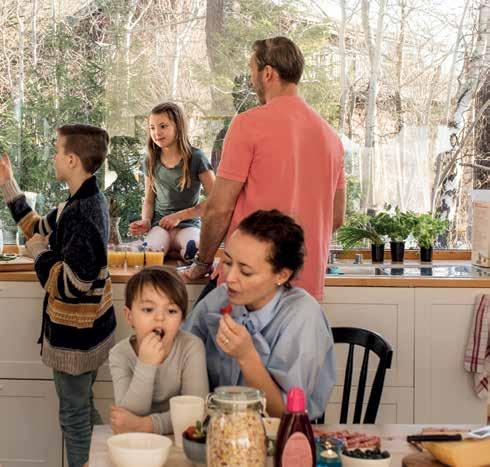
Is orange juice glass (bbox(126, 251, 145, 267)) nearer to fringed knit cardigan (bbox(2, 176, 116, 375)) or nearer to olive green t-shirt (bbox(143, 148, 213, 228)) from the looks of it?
olive green t-shirt (bbox(143, 148, 213, 228))

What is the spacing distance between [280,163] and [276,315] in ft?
2.52

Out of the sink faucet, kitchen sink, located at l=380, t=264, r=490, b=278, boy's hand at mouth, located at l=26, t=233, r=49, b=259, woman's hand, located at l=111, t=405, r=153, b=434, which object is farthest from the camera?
the sink faucet

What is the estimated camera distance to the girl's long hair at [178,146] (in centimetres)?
389

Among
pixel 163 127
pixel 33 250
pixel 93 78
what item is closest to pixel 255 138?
pixel 33 250

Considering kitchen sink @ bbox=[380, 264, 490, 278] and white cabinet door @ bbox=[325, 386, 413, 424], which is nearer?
white cabinet door @ bbox=[325, 386, 413, 424]

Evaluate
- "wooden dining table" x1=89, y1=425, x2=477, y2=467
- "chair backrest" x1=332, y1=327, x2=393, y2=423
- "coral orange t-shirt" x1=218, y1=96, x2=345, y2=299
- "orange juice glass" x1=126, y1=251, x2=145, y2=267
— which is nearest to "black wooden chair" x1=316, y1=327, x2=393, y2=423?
"chair backrest" x1=332, y1=327, x2=393, y2=423

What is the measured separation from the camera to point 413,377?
354 cm

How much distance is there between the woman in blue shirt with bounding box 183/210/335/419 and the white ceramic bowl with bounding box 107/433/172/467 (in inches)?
17.0

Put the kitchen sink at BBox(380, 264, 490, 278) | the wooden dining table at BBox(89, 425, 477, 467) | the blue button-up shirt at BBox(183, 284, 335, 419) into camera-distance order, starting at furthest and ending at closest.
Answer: the kitchen sink at BBox(380, 264, 490, 278) → the blue button-up shirt at BBox(183, 284, 335, 419) → the wooden dining table at BBox(89, 425, 477, 467)

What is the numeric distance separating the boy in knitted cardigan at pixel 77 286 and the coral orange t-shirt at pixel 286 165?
433mm

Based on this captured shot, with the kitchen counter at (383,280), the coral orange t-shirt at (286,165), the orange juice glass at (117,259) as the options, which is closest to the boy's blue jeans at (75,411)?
the kitchen counter at (383,280)

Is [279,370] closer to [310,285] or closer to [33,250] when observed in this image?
[310,285]

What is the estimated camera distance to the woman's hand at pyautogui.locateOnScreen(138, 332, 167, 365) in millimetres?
2111

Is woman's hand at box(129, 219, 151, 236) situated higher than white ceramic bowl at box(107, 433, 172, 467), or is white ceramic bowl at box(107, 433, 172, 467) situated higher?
woman's hand at box(129, 219, 151, 236)
